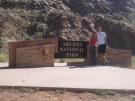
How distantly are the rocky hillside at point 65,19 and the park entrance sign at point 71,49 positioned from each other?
10627mm

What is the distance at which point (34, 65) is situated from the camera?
15.2 m

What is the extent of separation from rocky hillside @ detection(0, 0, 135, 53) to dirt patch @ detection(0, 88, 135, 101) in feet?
56.0

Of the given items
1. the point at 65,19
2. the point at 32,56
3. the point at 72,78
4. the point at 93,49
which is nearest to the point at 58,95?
the point at 72,78

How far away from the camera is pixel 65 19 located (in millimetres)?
32594

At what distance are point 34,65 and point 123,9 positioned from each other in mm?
25574

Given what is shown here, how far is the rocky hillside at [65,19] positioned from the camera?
102 feet

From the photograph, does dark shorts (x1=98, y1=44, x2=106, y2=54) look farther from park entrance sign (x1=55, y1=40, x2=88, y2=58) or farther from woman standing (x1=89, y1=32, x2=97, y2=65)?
park entrance sign (x1=55, y1=40, x2=88, y2=58)

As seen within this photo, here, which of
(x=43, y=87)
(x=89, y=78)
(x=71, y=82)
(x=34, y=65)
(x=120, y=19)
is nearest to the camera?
(x=43, y=87)

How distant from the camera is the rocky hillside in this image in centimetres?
3109

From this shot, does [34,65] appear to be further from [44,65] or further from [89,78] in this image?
[89,78]

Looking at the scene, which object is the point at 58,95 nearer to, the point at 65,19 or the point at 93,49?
the point at 93,49

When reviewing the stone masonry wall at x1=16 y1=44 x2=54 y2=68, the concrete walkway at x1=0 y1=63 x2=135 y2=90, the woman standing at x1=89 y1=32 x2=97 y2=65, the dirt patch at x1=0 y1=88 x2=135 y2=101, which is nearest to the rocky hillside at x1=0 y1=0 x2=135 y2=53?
the woman standing at x1=89 y1=32 x2=97 y2=65

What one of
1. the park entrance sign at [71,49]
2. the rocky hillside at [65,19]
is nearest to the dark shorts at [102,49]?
the park entrance sign at [71,49]


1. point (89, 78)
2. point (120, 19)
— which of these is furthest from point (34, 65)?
point (120, 19)
